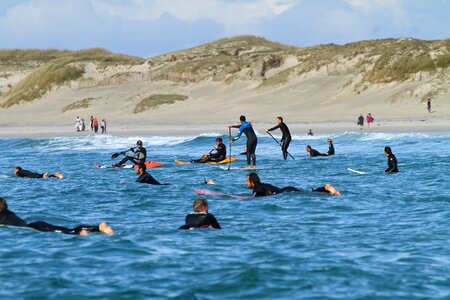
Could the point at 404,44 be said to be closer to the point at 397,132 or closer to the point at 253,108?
the point at 253,108

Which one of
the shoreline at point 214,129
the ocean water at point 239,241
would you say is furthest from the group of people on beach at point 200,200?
the shoreline at point 214,129

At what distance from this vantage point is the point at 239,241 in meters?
13.6

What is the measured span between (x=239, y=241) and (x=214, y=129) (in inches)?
1497

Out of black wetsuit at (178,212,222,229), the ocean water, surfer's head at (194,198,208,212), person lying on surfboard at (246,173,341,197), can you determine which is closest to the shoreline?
the ocean water

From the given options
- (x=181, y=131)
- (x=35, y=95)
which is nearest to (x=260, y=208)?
(x=181, y=131)

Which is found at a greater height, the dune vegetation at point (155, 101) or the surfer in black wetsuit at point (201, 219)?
the dune vegetation at point (155, 101)

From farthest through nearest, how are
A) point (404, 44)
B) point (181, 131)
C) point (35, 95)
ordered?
point (35, 95)
point (404, 44)
point (181, 131)

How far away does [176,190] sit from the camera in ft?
70.6

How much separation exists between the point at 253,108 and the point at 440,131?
2487cm

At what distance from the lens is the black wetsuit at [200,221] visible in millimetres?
14273

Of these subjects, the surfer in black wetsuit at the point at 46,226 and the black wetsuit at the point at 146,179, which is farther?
the black wetsuit at the point at 146,179

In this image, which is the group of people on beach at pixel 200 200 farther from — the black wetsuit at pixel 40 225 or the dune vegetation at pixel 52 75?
the dune vegetation at pixel 52 75

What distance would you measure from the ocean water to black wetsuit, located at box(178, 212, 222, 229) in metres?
0.12

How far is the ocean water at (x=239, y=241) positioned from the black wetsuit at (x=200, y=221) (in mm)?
122
